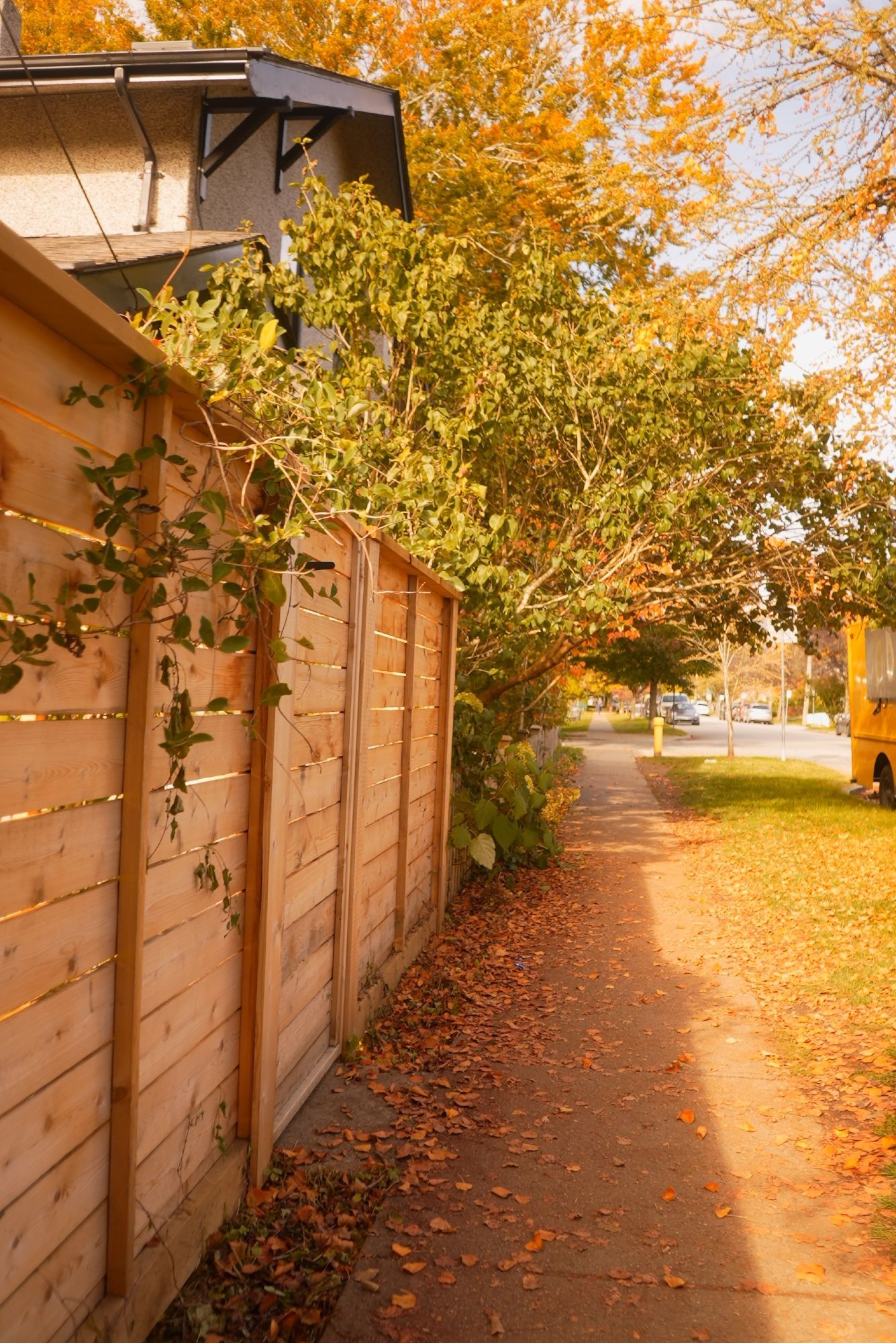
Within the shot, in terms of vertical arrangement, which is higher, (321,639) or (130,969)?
(321,639)

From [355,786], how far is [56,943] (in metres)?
2.95

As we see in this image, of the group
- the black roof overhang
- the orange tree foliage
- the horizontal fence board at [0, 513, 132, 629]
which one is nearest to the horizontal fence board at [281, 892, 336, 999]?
the horizontal fence board at [0, 513, 132, 629]

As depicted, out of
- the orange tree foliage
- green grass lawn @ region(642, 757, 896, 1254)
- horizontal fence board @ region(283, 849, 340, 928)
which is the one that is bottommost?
green grass lawn @ region(642, 757, 896, 1254)

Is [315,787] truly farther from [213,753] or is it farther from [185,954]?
[185,954]

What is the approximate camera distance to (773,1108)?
5016mm

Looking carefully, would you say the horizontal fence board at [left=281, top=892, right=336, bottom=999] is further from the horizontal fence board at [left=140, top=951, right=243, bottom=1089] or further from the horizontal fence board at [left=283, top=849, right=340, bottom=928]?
the horizontal fence board at [left=140, top=951, right=243, bottom=1089]

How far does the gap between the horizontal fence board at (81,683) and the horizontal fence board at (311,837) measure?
1536 mm

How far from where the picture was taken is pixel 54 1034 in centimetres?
238

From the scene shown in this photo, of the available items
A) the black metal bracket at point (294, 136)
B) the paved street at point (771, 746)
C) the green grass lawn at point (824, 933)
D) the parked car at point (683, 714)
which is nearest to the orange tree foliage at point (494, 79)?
the black metal bracket at point (294, 136)

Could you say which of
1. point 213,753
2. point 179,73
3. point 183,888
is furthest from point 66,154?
point 179,73

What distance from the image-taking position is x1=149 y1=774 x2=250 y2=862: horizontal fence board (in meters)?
2.91

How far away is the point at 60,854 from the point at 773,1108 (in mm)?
3836

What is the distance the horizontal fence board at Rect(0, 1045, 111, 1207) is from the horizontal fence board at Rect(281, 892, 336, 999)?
1.51 meters

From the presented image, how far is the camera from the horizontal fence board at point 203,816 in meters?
2.91
